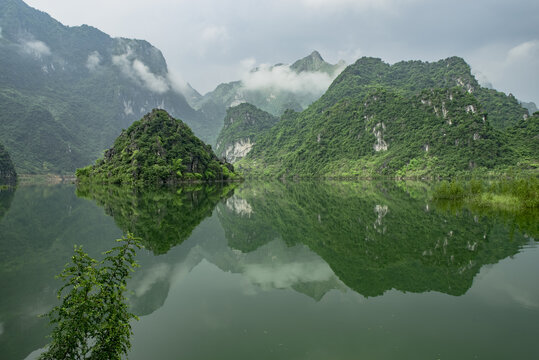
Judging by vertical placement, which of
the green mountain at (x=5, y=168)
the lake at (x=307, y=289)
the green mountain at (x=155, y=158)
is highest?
the green mountain at (x=5, y=168)

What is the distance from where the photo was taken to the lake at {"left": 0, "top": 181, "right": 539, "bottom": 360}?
283 inches

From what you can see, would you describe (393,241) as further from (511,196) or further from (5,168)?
(5,168)

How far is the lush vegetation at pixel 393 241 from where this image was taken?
39.1ft

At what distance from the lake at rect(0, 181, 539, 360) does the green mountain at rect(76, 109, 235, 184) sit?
71912 millimetres

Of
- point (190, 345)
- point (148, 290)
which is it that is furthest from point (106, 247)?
point (190, 345)

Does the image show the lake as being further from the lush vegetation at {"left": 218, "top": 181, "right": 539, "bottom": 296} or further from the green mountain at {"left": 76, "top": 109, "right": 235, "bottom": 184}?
the green mountain at {"left": 76, "top": 109, "right": 235, "bottom": 184}

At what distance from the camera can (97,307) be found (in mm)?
5801

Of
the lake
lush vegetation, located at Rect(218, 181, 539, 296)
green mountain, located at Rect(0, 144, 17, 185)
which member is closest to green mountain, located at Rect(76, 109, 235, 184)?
green mountain, located at Rect(0, 144, 17, 185)

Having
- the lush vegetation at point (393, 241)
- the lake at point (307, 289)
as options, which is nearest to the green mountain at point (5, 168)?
the lake at point (307, 289)

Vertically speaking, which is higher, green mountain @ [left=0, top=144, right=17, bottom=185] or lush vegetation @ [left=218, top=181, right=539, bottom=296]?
green mountain @ [left=0, top=144, right=17, bottom=185]

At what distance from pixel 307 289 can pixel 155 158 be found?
309ft

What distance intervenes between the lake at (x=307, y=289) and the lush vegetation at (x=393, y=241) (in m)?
0.11

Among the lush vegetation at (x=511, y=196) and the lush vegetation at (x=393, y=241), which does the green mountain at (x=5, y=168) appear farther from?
the lush vegetation at (x=511, y=196)

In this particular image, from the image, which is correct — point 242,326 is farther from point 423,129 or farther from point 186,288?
point 423,129
